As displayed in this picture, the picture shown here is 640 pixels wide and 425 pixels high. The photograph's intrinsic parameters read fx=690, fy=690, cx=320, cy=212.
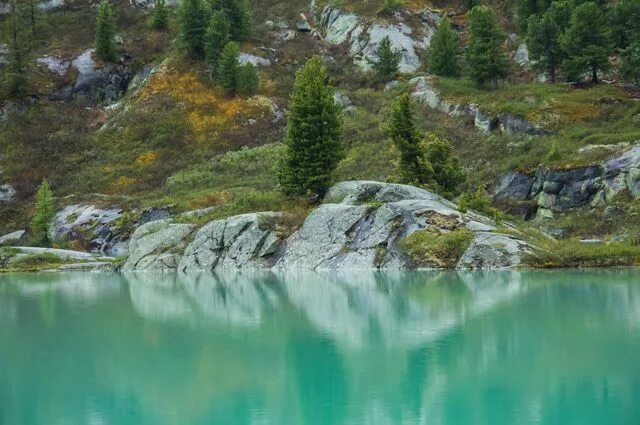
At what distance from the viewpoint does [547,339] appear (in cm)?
1784

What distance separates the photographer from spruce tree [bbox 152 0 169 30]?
349 ft

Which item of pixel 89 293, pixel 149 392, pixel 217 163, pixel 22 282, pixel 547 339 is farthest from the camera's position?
pixel 217 163

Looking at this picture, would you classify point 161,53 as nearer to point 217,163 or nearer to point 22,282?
point 217,163

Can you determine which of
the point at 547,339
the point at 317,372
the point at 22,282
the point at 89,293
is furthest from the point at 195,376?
the point at 22,282

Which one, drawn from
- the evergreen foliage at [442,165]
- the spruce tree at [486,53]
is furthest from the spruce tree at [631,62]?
the evergreen foliage at [442,165]

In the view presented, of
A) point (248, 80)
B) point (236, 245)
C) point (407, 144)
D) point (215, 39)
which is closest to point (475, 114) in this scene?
point (407, 144)

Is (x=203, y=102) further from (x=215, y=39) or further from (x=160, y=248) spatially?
(x=160, y=248)

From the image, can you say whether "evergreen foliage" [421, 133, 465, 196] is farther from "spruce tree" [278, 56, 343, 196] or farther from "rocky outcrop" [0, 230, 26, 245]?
"rocky outcrop" [0, 230, 26, 245]

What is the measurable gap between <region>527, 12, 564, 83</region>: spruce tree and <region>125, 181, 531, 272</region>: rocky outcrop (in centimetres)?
3933

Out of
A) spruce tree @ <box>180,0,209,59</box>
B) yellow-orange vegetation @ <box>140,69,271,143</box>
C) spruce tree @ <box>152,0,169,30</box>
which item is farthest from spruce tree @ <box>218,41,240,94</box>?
spruce tree @ <box>152,0,169,30</box>

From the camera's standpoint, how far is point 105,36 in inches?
3834

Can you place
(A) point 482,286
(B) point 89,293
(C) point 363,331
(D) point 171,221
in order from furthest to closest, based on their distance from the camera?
(D) point 171,221
(B) point 89,293
(A) point 482,286
(C) point 363,331

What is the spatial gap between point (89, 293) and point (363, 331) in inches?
835

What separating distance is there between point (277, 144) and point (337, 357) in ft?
218
